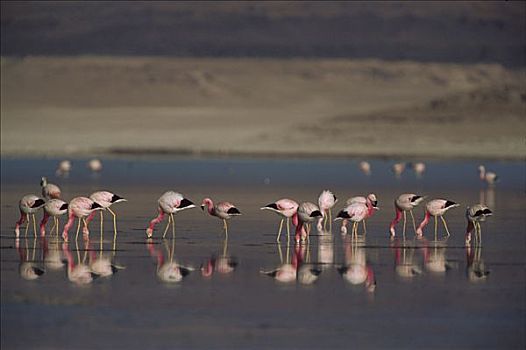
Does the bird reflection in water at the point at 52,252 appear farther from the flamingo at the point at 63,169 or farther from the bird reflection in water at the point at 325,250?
the flamingo at the point at 63,169

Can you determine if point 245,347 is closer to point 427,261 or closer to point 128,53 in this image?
point 427,261

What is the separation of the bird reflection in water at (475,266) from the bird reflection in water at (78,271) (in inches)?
144

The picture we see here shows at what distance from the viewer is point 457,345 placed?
1048cm

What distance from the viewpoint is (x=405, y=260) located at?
49.4ft

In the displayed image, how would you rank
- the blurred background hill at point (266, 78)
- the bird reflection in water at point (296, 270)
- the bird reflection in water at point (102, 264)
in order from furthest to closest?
the blurred background hill at point (266, 78), the bird reflection in water at point (102, 264), the bird reflection in water at point (296, 270)

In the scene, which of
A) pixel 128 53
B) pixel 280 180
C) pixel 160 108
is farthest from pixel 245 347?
pixel 128 53

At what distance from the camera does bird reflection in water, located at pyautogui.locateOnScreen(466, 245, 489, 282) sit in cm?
1376

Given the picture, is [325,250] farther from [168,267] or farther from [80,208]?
[80,208]

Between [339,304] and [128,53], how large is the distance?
6471 cm

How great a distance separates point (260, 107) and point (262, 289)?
167ft

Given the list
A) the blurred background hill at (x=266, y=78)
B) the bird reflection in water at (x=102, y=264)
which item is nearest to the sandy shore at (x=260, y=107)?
the blurred background hill at (x=266, y=78)

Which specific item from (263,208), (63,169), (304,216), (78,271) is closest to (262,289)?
(78,271)

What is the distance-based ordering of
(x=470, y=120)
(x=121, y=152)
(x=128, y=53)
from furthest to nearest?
(x=128, y=53), (x=470, y=120), (x=121, y=152)

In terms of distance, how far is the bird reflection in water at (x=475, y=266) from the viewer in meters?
13.8
